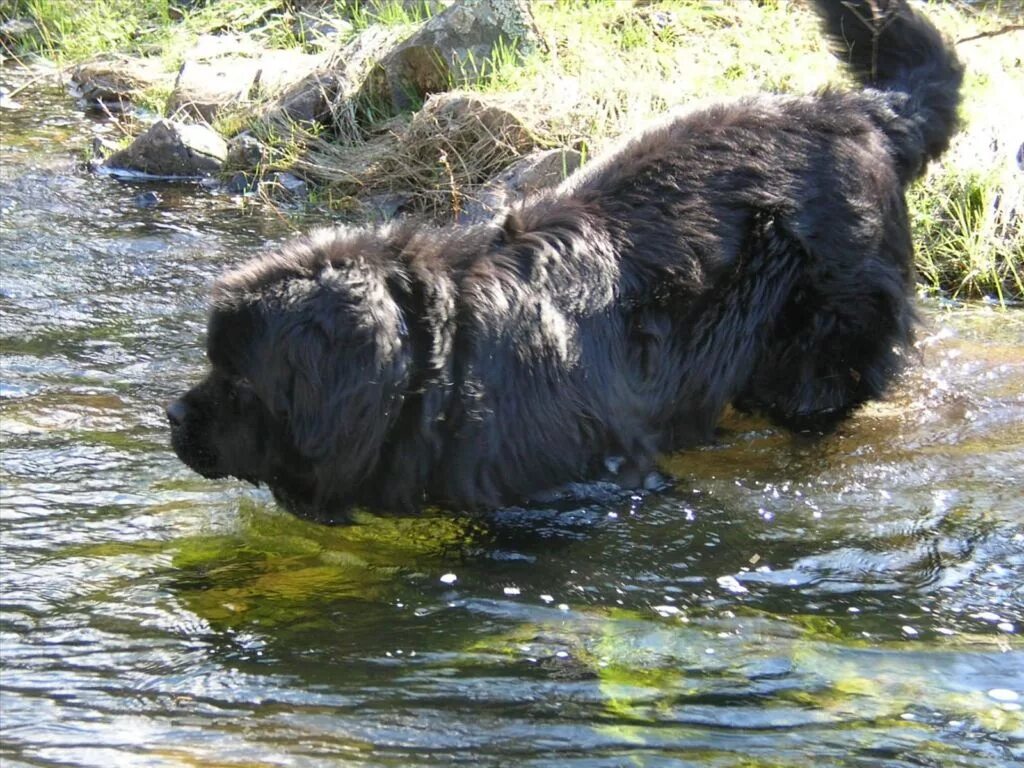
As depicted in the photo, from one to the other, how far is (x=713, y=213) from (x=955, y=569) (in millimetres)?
1380

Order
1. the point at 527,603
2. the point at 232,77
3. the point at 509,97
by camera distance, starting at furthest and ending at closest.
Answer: the point at 232,77 → the point at 509,97 → the point at 527,603

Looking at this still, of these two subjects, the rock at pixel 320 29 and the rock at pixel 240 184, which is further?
the rock at pixel 320 29

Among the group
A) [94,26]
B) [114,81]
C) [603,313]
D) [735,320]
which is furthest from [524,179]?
[94,26]

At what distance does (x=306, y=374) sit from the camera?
12.0 ft

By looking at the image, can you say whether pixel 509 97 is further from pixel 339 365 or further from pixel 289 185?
pixel 339 365

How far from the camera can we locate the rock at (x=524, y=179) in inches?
260

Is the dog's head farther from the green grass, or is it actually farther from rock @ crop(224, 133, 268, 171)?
the green grass

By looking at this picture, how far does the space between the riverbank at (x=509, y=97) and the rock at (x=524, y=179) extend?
0.01 m

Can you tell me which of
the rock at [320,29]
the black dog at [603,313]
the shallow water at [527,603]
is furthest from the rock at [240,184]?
the black dog at [603,313]

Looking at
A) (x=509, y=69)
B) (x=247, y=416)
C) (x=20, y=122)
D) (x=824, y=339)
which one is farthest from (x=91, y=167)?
(x=824, y=339)

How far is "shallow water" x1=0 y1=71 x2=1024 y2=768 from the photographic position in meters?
2.82

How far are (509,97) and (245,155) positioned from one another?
1689 millimetres

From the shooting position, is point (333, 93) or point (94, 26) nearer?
point (333, 93)

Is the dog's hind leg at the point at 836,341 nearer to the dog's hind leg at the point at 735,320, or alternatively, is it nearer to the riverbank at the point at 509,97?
the dog's hind leg at the point at 735,320
